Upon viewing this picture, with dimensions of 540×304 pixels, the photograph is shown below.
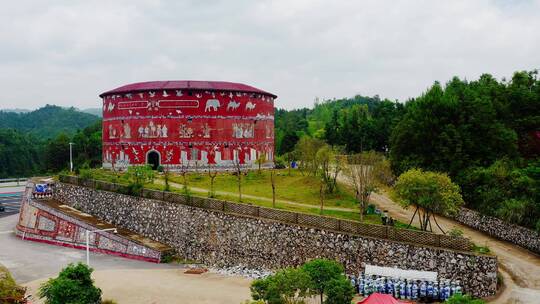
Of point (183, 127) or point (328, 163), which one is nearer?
point (328, 163)

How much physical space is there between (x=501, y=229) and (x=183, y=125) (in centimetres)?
2848

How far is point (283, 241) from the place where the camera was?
85.8 feet

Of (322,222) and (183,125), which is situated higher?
(183,125)

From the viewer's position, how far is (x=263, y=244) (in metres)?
26.9

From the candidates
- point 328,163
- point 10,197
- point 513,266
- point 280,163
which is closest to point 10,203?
point 10,197

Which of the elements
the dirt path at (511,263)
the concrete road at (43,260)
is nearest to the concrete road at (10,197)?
the concrete road at (43,260)

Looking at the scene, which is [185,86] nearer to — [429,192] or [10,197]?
[429,192]

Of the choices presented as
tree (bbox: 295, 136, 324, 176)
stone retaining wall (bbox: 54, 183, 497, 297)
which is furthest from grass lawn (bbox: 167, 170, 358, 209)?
stone retaining wall (bbox: 54, 183, 497, 297)

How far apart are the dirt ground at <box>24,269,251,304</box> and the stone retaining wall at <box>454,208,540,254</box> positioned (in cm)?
1398

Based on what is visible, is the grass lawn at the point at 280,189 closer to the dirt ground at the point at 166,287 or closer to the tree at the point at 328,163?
the tree at the point at 328,163

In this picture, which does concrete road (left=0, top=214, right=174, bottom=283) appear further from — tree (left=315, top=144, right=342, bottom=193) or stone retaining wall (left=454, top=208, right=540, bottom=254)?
stone retaining wall (left=454, top=208, right=540, bottom=254)

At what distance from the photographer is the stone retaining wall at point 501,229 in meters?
24.9

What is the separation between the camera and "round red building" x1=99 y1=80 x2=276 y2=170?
4534 cm

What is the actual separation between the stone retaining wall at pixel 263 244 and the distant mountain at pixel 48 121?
414 ft
